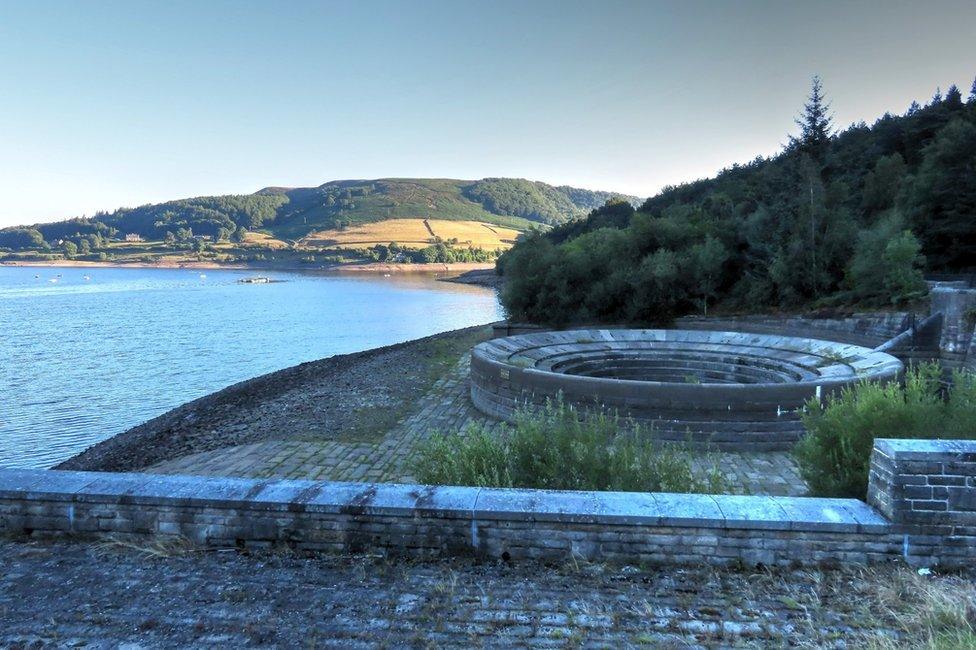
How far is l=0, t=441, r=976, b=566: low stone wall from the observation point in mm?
3416

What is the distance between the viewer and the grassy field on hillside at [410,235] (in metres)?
120

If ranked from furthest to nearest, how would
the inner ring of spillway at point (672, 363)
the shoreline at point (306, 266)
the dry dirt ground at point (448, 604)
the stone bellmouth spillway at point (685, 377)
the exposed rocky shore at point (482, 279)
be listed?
the shoreline at point (306, 266) → the exposed rocky shore at point (482, 279) → the inner ring of spillway at point (672, 363) → the stone bellmouth spillway at point (685, 377) → the dry dirt ground at point (448, 604)

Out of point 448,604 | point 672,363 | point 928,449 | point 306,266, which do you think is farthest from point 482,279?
point 448,604

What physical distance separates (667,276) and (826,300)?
524 centimetres

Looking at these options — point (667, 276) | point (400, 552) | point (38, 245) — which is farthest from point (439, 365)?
point (38, 245)

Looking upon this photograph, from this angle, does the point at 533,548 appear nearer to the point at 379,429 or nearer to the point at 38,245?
the point at 379,429

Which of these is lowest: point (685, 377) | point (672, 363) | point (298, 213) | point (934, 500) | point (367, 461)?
point (367, 461)

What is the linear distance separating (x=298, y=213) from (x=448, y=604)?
166760mm

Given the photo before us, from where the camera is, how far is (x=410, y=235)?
12625 centimetres

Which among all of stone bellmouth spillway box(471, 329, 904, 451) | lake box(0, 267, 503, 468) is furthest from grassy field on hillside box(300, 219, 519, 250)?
stone bellmouth spillway box(471, 329, 904, 451)

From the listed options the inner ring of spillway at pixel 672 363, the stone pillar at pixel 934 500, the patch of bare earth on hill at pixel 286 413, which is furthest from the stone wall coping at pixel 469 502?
the inner ring of spillway at pixel 672 363

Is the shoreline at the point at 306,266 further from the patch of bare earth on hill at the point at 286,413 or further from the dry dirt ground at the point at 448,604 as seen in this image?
the dry dirt ground at the point at 448,604

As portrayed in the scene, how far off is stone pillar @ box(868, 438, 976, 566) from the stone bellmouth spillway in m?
5.02

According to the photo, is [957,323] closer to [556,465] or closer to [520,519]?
[556,465]
